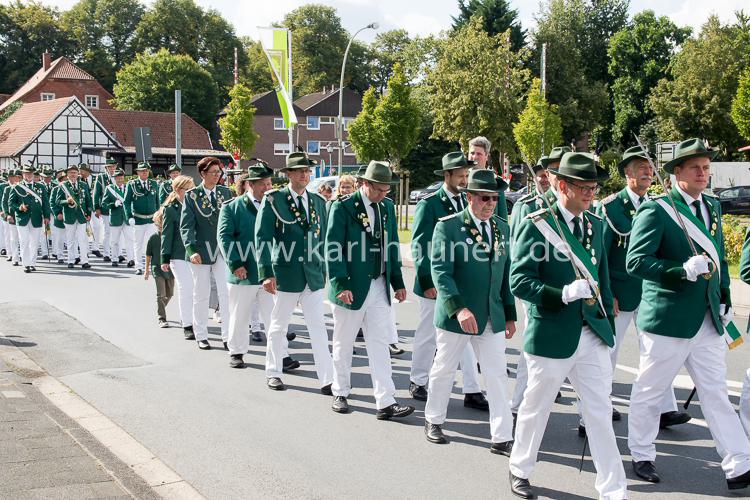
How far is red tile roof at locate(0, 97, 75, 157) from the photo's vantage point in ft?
180

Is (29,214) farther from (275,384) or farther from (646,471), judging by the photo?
(646,471)

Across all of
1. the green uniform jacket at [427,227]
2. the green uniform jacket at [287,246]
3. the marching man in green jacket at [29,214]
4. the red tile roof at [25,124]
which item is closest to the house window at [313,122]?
the red tile roof at [25,124]

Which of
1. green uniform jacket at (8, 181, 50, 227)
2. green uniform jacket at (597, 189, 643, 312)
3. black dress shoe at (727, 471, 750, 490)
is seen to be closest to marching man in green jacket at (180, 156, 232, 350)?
green uniform jacket at (597, 189, 643, 312)

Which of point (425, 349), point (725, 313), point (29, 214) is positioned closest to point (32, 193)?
point (29, 214)

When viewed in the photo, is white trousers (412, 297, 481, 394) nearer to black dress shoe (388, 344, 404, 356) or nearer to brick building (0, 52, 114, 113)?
black dress shoe (388, 344, 404, 356)

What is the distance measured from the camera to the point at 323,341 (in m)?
7.98

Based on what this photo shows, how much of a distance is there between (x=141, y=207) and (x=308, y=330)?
35.0 feet

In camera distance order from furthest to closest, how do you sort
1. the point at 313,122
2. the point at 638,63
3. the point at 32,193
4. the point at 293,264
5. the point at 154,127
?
the point at 313,122, the point at 154,127, the point at 638,63, the point at 32,193, the point at 293,264

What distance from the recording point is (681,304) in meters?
5.54

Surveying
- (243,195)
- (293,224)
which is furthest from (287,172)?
(243,195)

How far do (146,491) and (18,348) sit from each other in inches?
209

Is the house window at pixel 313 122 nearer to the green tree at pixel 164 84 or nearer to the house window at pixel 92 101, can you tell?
the green tree at pixel 164 84

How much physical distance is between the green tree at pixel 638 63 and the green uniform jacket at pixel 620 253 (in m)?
55.9

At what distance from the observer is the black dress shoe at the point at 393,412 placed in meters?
7.10
